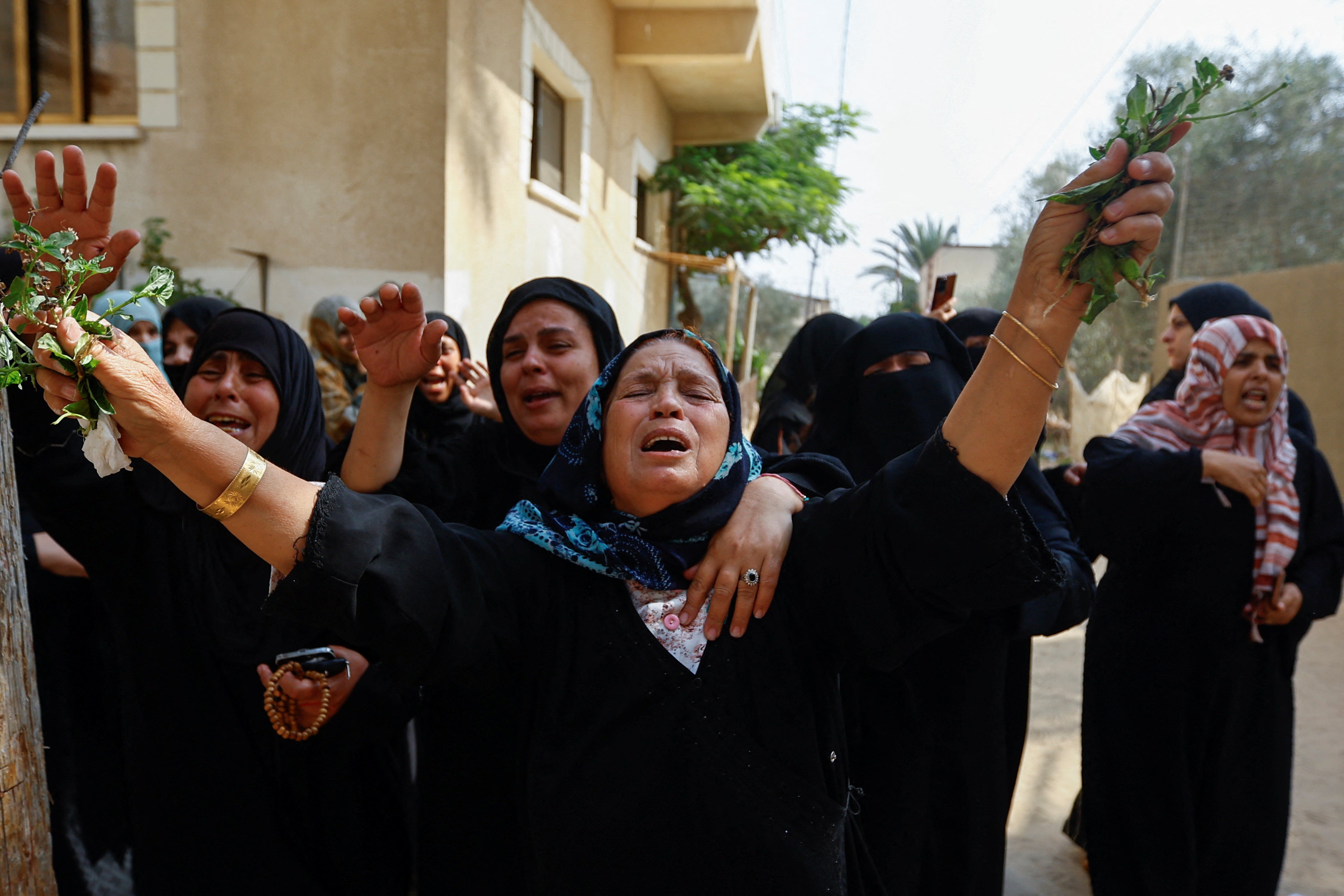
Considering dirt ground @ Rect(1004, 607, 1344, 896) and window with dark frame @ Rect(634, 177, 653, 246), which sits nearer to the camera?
dirt ground @ Rect(1004, 607, 1344, 896)

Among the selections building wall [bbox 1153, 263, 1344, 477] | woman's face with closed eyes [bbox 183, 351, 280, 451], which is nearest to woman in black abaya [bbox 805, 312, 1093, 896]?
woman's face with closed eyes [bbox 183, 351, 280, 451]

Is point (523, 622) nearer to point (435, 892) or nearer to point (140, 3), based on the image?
point (435, 892)

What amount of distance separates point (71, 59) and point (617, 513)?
6.41 m

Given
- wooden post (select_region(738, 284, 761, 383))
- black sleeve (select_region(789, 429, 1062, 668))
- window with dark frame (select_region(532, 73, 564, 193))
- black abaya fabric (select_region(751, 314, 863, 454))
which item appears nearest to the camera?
black sleeve (select_region(789, 429, 1062, 668))

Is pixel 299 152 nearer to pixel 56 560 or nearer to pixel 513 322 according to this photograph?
pixel 56 560

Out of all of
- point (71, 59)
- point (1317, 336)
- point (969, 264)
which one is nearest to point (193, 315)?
point (71, 59)

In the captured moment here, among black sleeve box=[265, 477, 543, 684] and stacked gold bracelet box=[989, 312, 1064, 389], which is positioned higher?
stacked gold bracelet box=[989, 312, 1064, 389]

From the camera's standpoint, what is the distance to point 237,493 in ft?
4.25

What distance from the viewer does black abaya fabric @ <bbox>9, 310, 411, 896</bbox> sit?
229cm

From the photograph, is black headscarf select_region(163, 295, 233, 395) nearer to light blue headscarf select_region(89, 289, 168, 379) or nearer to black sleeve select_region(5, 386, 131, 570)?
light blue headscarf select_region(89, 289, 168, 379)

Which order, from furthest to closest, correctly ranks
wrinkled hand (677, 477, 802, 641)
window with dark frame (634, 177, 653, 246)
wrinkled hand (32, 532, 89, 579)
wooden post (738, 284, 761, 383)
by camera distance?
wooden post (738, 284, 761, 383)
window with dark frame (634, 177, 653, 246)
wrinkled hand (32, 532, 89, 579)
wrinkled hand (677, 477, 802, 641)

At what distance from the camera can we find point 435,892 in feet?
6.71

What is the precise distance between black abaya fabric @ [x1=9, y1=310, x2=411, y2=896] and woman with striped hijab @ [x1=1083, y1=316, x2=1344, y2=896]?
232 cm

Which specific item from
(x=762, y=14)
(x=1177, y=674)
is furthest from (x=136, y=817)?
(x=762, y=14)
